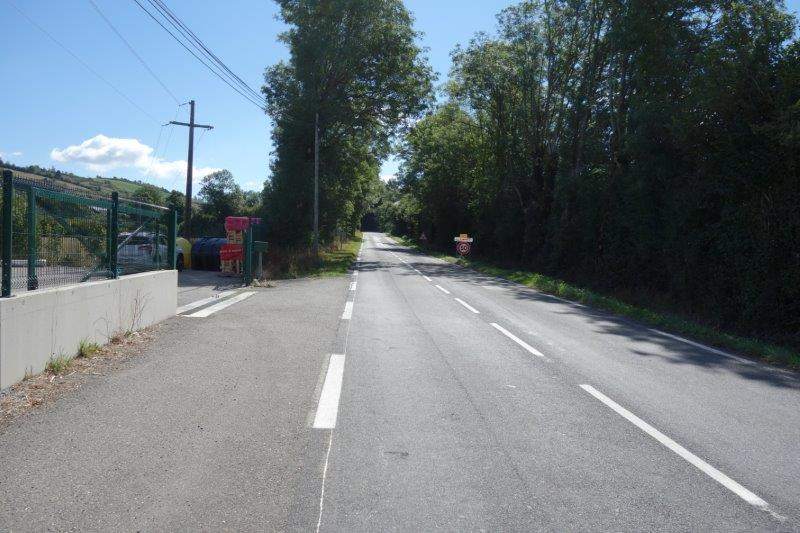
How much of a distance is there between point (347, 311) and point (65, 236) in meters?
7.07

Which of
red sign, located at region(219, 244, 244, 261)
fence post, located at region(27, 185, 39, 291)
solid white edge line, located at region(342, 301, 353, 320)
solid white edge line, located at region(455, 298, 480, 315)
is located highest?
fence post, located at region(27, 185, 39, 291)

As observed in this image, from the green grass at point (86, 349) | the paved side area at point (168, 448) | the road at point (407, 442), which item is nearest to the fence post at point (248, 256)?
Result: the road at point (407, 442)

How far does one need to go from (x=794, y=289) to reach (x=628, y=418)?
8.69 metres

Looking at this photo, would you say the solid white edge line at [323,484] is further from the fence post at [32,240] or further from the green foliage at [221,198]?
the green foliage at [221,198]

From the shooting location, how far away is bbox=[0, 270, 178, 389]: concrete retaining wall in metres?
5.88

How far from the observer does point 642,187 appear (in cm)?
1938

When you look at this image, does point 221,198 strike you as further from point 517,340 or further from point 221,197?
point 517,340

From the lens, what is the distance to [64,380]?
651cm

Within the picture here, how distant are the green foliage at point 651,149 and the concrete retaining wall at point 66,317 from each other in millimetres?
12507

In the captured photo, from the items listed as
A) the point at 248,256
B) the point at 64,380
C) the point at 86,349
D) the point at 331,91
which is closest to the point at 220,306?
the point at 86,349

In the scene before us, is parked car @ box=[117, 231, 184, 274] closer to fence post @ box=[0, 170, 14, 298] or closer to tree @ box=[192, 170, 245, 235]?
fence post @ box=[0, 170, 14, 298]

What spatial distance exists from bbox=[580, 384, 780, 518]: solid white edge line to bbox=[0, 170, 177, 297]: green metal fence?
6.37 metres

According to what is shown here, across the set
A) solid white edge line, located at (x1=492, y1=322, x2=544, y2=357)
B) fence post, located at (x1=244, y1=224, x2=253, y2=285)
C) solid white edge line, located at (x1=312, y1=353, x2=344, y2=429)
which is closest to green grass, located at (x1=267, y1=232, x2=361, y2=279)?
fence post, located at (x1=244, y1=224, x2=253, y2=285)

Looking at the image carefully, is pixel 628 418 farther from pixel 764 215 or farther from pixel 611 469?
pixel 764 215
